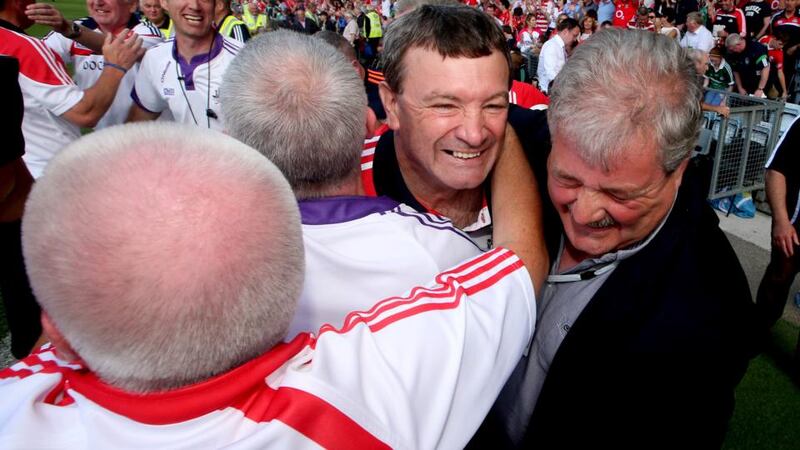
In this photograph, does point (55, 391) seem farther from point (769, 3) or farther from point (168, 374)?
point (769, 3)

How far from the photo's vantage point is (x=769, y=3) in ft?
38.8

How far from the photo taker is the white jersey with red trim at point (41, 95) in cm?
304

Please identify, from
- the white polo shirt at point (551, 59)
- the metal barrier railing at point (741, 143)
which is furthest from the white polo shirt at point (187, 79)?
the white polo shirt at point (551, 59)

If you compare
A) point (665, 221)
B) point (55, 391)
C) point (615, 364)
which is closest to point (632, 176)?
point (665, 221)

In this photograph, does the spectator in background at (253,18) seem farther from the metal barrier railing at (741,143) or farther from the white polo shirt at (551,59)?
the metal barrier railing at (741,143)

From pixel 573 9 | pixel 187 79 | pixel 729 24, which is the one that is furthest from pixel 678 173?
pixel 573 9

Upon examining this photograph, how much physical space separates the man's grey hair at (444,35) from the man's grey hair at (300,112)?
504 mm

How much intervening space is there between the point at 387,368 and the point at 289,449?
234mm

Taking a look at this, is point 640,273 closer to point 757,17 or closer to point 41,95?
point 41,95

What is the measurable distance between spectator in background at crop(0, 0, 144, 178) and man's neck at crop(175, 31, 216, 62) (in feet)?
0.88

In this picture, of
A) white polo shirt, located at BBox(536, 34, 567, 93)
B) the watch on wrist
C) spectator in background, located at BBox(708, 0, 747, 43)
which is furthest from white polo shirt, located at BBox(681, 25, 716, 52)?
the watch on wrist

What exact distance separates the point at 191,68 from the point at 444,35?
2286mm

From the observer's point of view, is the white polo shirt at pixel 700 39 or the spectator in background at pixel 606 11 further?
the spectator in background at pixel 606 11

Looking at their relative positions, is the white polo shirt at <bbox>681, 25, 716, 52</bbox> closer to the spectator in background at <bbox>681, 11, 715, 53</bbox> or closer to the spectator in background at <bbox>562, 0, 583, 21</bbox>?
the spectator in background at <bbox>681, 11, 715, 53</bbox>
